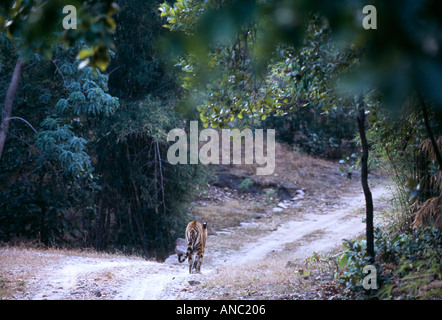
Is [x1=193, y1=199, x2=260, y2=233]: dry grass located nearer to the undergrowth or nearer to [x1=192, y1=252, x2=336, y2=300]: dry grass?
[x1=192, y1=252, x2=336, y2=300]: dry grass

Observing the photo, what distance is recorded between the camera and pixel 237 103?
18.7ft

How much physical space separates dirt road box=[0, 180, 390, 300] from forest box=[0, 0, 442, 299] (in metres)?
1.20

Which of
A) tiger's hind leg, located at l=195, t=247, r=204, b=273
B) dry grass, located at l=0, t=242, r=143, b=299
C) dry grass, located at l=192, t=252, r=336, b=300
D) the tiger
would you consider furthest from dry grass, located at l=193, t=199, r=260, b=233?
dry grass, located at l=192, t=252, r=336, b=300

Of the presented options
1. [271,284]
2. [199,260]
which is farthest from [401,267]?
[199,260]

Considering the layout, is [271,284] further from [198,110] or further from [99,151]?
[99,151]

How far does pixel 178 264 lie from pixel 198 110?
15.2ft

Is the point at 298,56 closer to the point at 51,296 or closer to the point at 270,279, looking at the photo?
the point at 270,279

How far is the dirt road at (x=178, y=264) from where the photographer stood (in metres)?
6.00

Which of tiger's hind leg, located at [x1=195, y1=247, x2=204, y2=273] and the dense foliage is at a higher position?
the dense foliage

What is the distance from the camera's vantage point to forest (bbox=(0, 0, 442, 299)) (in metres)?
2.00

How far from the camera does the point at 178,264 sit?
1093 centimetres

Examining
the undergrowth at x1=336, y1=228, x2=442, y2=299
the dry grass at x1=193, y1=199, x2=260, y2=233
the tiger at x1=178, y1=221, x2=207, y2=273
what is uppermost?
the undergrowth at x1=336, y1=228, x2=442, y2=299
